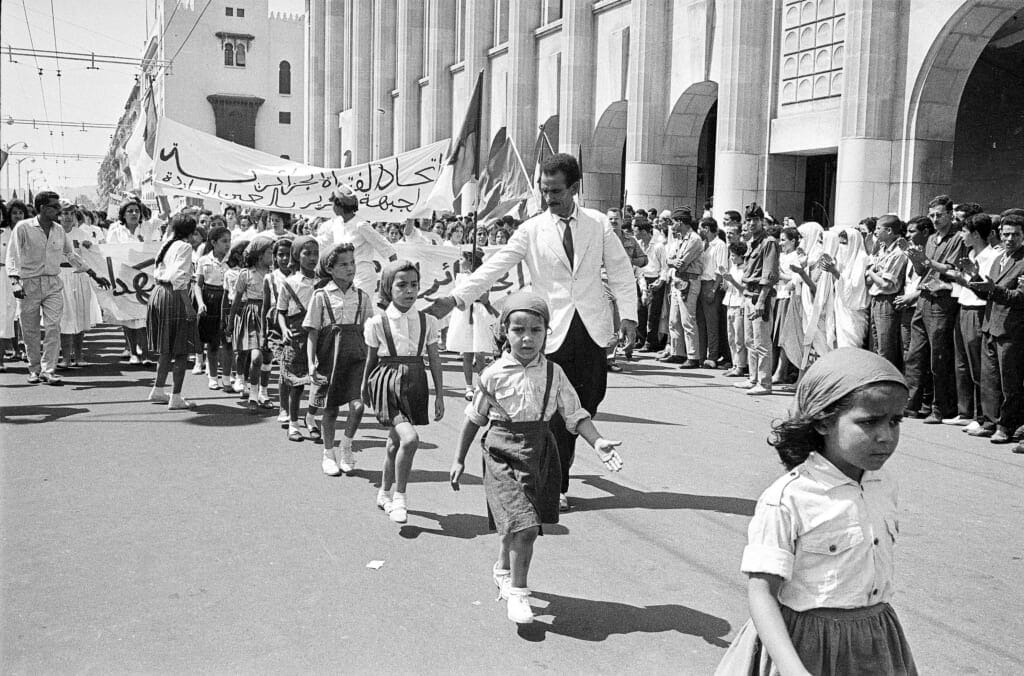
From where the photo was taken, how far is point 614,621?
4547 mm

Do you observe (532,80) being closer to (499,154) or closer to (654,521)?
(499,154)

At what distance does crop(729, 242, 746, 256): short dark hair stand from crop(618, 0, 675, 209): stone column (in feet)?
32.2

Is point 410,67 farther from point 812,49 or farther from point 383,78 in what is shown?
point 812,49

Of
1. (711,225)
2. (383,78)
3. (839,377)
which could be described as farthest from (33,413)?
(383,78)

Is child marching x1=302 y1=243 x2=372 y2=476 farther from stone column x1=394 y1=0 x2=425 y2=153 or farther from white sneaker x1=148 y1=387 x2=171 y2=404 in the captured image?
stone column x1=394 y1=0 x2=425 y2=153

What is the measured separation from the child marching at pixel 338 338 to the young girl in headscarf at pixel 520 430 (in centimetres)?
280

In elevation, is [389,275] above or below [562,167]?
below

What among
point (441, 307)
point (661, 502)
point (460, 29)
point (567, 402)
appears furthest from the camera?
point (460, 29)

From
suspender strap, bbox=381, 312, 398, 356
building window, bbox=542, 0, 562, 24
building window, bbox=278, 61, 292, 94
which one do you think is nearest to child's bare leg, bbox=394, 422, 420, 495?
suspender strap, bbox=381, 312, 398, 356

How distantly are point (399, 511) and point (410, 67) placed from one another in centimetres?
3567

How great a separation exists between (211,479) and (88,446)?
5.53ft

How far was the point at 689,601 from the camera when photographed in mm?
4797

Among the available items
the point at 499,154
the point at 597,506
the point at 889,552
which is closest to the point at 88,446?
the point at 597,506

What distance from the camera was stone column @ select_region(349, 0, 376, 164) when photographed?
146 feet
